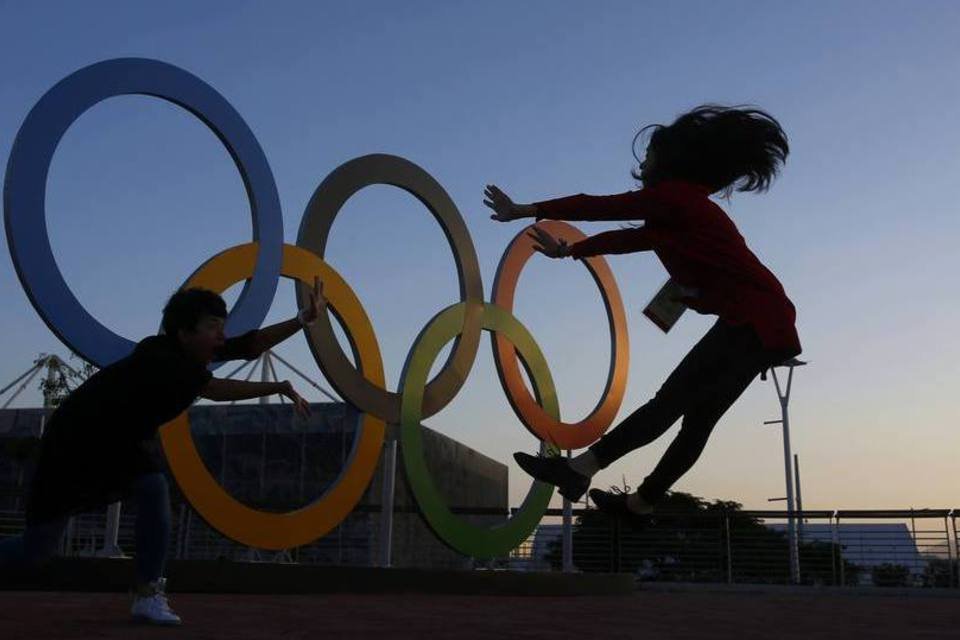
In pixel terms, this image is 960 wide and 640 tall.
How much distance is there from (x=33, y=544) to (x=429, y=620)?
65.2 inches

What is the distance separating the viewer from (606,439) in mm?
4414

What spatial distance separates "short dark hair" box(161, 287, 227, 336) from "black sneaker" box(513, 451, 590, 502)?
1.66m

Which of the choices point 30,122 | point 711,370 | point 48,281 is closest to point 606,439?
point 711,370

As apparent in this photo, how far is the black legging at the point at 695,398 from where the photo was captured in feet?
13.7

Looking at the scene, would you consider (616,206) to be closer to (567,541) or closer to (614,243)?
(614,243)

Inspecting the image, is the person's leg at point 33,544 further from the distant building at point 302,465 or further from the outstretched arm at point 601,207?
the distant building at point 302,465

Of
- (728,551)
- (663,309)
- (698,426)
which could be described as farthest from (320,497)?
(728,551)

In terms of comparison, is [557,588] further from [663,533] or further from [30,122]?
[663,533]

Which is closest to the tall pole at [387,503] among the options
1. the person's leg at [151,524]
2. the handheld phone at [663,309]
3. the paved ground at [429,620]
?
the paved ground at [429,620]

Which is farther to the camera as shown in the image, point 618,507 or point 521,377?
point 521,377

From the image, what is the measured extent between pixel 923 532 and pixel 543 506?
26.0 feet

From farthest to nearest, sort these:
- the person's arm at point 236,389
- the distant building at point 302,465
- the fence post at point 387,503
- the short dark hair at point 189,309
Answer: the distant building at point 302,465 → the fence post at point 387,503 → the person's arm at point 236,389 → the short dark hair at point 189,309

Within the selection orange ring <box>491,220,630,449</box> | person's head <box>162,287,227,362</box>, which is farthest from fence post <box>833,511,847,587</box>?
person's head <box>162,287,227,362</box>

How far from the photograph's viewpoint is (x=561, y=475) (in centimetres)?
448
